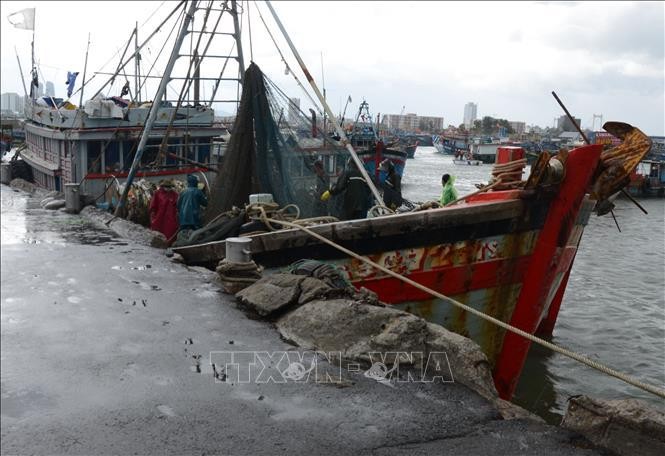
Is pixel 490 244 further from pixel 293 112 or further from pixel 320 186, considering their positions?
pixel 293 112

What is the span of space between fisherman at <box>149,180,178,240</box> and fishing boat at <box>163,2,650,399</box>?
87.7 inches

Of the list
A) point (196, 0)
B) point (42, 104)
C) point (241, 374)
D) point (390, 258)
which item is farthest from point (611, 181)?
point (42, 104)

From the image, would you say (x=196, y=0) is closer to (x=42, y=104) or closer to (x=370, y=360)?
(x=370, y=360)

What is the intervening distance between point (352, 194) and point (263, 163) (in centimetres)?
140

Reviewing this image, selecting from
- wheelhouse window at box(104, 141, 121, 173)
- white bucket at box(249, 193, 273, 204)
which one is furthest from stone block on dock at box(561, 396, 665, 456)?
wheelhouse window at box(104, 141, 121, 173)

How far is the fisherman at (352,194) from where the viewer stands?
972cm

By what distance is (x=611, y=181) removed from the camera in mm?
7859

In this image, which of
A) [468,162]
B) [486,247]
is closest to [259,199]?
[486,247]

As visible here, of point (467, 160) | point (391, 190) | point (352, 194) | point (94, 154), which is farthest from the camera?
point (467, 160)

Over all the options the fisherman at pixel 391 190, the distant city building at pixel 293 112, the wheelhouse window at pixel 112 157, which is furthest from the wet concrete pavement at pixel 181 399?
the wheelhouse window at pixel 112 157

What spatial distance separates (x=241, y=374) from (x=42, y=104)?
18.4 meters

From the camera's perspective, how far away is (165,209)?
1048 centimetres

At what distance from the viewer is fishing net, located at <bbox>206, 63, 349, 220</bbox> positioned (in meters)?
9.51

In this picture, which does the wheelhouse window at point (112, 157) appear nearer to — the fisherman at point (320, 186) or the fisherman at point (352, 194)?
the fisherman at point (320, 186)
